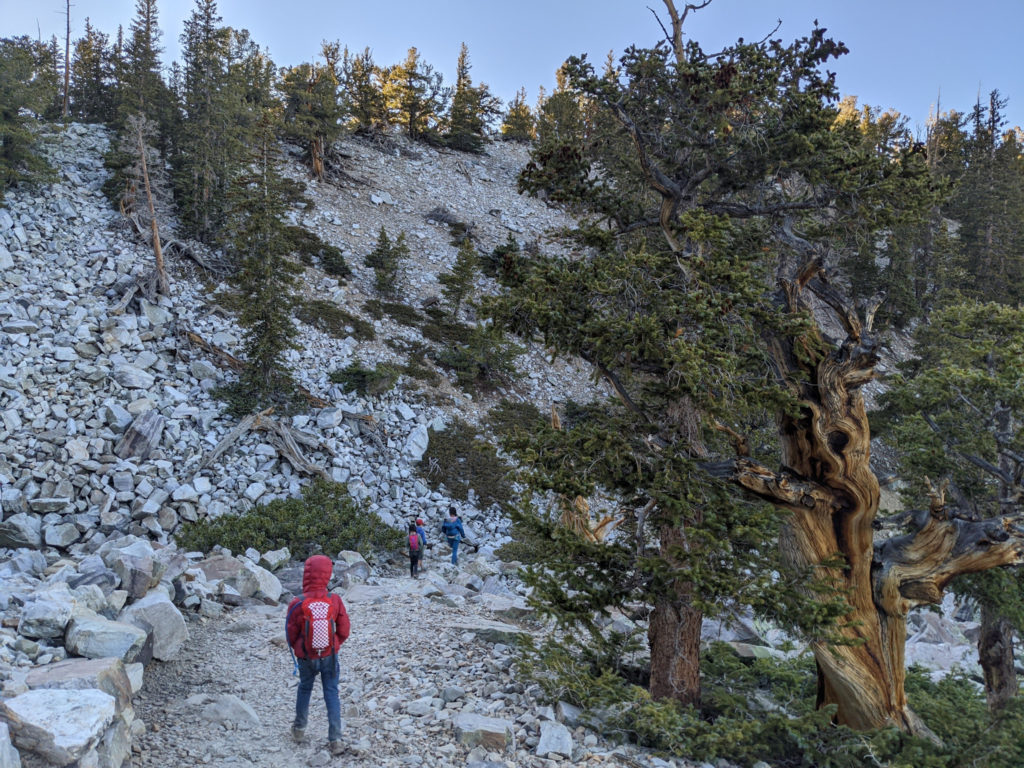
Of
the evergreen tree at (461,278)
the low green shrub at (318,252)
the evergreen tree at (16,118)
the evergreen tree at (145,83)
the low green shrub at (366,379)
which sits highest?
the evergreen tree at (145,83)

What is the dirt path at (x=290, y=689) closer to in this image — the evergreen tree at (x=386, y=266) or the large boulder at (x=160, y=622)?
the large boulder at (x=160, y=622)

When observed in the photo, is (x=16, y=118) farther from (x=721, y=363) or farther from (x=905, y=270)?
(x=905, y=270)

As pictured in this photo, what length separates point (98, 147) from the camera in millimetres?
30375

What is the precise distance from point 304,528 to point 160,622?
7397 millimetres

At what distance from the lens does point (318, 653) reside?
5281 mm

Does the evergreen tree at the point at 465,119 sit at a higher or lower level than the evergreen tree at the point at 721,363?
higher

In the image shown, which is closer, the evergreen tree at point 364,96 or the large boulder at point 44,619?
the large boulder at point 44,619

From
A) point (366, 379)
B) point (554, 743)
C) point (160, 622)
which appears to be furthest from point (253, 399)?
point (554, 743)

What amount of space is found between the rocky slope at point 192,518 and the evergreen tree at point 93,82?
6248mm

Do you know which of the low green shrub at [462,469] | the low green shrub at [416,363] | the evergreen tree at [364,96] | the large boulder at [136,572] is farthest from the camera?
the evergreen tree at [364,96]

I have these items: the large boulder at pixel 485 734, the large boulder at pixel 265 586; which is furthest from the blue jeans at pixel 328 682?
the large boulder at pixel 265 586

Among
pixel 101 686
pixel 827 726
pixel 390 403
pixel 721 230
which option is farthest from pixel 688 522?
pixel 390 403

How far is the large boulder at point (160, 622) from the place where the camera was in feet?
22.5

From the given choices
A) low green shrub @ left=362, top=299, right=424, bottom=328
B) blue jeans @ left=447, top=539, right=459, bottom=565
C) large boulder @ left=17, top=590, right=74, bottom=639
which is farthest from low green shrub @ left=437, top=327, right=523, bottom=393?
large boulder @ left=17, top=590, right=74, bottom=639
